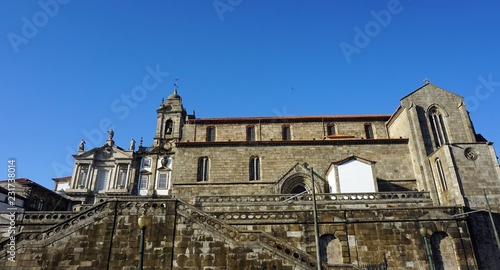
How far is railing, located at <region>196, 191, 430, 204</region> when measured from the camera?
21703 mm

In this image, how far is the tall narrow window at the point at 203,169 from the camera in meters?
28.6

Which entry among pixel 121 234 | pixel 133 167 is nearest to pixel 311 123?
pixel 133 167

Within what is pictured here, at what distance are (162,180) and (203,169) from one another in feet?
19.4

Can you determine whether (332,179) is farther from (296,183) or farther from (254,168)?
(254,168)

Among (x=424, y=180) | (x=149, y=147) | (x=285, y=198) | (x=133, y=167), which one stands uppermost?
(x=149, y=147)

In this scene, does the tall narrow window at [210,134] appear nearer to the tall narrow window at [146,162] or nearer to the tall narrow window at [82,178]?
the tall narrow window at [146,162]

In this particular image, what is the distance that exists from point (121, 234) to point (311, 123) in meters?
22.0

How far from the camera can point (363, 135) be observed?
32.5m

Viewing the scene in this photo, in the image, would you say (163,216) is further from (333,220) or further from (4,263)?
(333,220)

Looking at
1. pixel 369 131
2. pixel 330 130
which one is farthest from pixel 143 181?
pixel 369 131

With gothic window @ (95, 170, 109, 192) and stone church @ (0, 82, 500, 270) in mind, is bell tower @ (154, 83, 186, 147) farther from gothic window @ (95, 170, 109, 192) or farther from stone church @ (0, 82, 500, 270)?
gothic window @ (95, 170, 109, 192)

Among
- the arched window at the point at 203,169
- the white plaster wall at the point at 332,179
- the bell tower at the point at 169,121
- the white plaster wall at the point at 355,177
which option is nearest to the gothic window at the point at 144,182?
the bell tower at the point at 169,121

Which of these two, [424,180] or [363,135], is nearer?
[424,180]

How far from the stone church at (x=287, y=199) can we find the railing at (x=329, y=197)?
87 mm
